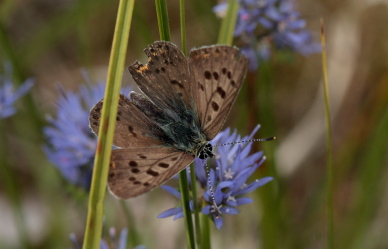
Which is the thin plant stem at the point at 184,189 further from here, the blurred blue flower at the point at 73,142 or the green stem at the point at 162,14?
the blurred blue flower at the point at 73,142

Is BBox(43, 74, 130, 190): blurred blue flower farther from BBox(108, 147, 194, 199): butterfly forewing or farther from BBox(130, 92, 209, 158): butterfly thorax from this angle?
BBox(108, 147, 194, 199): butterfly forewing

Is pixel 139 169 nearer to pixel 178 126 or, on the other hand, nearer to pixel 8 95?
pixel 178 126

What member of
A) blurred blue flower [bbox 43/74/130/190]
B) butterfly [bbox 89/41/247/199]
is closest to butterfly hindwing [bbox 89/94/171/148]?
butterfly [bbox 89/41/247/199]

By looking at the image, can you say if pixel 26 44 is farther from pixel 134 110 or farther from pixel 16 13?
pixel 134 110

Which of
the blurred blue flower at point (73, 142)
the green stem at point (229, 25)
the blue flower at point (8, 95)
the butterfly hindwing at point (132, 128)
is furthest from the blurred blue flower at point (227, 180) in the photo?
the blue flower at point (8, 95)

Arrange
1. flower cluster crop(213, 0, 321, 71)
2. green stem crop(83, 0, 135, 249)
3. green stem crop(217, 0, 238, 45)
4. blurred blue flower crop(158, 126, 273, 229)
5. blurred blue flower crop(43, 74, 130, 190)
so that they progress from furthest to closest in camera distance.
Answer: flower cluster crop(213, 0, 321, 71)
blurred blue flower crop(43, 74, 130, 190)
green stem crop(217, 0, 238, 45)
blurred blue flower crop(158, 126, 273, 229)
green stem crop(83, 0, 135, 249)

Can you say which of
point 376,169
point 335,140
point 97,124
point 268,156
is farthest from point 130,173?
point 335,140

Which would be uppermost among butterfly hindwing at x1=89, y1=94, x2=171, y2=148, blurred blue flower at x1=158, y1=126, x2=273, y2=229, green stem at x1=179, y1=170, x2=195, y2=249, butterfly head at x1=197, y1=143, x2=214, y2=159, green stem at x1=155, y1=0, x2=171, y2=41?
green stem at x1=155, y1=0, x2=171, y2=41
